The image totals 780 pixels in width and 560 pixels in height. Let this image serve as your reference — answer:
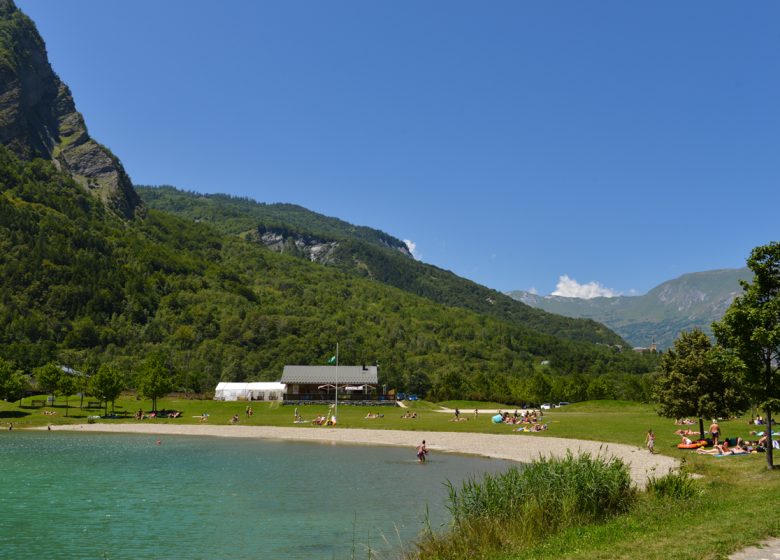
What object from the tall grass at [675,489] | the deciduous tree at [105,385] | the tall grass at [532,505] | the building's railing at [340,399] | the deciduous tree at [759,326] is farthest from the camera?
the building's railing at [340,399]

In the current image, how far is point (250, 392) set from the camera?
381 feet

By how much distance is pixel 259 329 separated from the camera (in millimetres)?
191500

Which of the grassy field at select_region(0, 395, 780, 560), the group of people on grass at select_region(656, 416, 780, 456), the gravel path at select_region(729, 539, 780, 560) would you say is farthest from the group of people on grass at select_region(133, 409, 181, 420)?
the gravel path at select_region(729, 539, 780, 560)

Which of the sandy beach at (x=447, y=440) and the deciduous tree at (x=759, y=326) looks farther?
the sandy beach at (x=447, y=440)

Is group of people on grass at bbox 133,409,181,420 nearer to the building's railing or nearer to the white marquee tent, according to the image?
the building's railing

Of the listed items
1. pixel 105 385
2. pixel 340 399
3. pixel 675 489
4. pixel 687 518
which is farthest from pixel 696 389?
pixel 340 399

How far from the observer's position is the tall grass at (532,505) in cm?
1550

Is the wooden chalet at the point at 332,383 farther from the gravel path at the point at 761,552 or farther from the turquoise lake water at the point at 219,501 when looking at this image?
the gravel path at the point at 761,552

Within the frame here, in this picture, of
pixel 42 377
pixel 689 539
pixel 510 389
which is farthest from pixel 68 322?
pixel 689 539

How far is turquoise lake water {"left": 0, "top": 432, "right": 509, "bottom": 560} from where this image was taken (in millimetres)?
19719

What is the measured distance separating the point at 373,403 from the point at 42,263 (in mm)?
138527

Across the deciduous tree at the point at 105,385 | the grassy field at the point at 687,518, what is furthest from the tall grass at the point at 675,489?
the deciduous tree at the point at 105,385

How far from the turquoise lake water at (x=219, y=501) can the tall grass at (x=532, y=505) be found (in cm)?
260

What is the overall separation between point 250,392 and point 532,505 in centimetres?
10513
